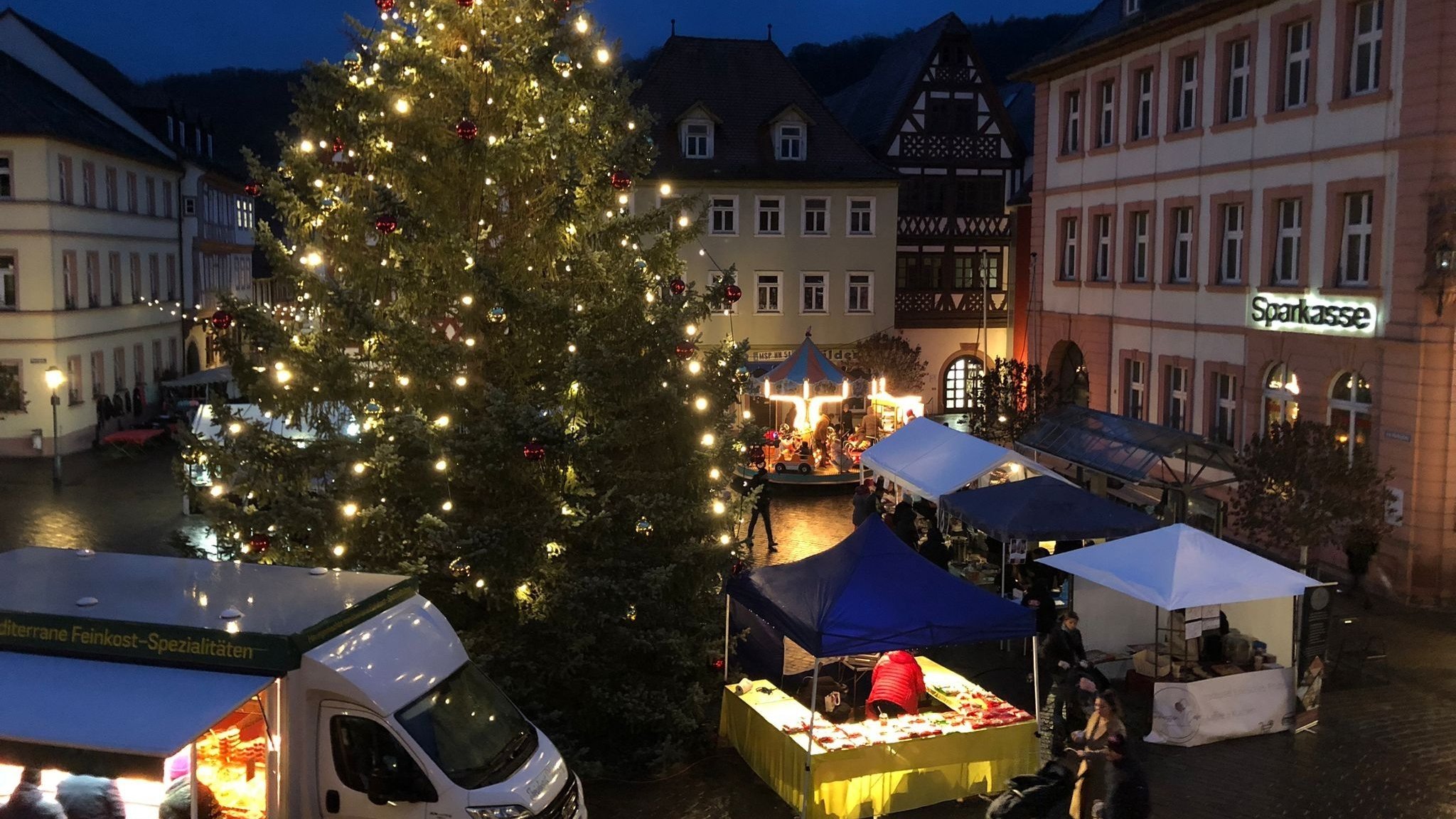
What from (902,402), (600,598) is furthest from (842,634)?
(902,402)

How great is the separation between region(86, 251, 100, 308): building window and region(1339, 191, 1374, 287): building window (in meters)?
33.0

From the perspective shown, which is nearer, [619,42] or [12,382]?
[619,42]

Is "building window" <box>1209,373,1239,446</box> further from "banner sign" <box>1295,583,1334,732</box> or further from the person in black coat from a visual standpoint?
the person in black coat

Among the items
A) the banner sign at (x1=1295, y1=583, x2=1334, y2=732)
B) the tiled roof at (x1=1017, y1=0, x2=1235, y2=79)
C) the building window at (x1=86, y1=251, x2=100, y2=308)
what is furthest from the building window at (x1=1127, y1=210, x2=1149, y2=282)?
the building window at (x1=86, y1=251, x2=100, y2=308)

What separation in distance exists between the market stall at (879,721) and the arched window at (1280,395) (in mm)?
12245

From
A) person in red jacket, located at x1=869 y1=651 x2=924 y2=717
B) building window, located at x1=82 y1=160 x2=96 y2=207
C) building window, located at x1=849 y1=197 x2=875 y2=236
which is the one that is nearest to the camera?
person in red jacket, located at x1=869 y1=651 x2=924 y2=717

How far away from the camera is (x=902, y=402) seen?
3291 cm

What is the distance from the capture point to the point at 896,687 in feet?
39.2

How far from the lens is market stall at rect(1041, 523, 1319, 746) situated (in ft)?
42.3

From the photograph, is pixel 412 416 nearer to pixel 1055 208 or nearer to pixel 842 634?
pixel 842 634

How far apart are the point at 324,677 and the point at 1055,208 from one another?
25.8 m

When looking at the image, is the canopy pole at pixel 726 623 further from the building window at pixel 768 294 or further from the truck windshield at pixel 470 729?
the building window at pixel 768 294

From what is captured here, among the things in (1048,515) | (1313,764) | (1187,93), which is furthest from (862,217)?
(1313,764)

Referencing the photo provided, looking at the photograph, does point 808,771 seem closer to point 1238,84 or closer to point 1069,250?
point 1238,84
